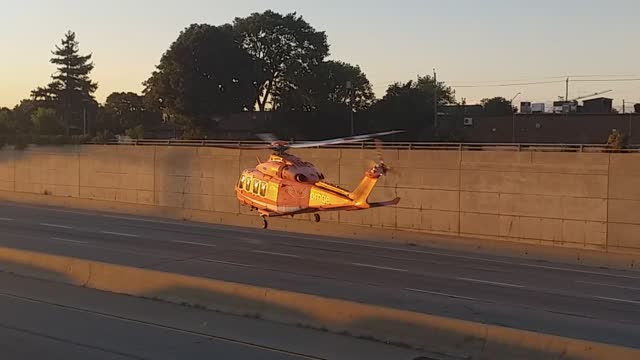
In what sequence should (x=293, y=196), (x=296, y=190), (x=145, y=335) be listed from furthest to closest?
(x=293, y=196), (x=296, y=190), (x=145, y=335)

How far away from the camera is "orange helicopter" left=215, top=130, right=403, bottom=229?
80.1 feet

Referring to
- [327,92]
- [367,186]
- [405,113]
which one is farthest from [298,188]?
[327,92]

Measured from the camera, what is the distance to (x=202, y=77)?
255 ft

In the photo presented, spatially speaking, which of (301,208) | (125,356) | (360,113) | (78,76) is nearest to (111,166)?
(301,208)

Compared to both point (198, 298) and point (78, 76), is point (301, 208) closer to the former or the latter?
point (198, 298)

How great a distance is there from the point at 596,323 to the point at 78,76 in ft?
443

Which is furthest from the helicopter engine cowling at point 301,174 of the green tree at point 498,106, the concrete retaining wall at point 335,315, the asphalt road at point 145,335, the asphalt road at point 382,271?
the green tree at point 498,106

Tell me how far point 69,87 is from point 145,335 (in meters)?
135

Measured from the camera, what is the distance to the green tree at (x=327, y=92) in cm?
8006

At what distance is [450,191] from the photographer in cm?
2958

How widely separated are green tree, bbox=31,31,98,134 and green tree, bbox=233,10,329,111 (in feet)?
194

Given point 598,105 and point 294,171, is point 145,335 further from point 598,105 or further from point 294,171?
point 598,105

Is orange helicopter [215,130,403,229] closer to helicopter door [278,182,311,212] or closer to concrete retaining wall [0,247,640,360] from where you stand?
helicopter door [278,182,311,212]

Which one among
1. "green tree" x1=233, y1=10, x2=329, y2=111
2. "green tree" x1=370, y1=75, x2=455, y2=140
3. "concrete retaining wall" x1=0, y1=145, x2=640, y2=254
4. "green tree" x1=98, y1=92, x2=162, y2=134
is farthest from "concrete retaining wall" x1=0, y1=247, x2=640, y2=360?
"green tree" x1=98, y1=92, x2=162, y2=134
